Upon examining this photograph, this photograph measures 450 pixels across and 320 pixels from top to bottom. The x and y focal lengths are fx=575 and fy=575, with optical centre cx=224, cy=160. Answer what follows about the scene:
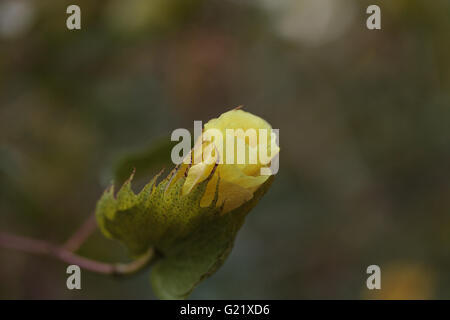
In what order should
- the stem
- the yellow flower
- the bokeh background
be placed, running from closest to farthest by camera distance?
the yellow flower, the stem, the bokeh background

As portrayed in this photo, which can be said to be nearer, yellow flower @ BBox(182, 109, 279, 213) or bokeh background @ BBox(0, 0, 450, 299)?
yellow flower @ BBox(182, 109, 279, 213)

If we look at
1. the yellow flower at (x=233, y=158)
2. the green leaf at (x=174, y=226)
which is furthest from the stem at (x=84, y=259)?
the yellow flower at (x=233, y=158)

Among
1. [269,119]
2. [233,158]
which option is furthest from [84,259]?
[269,119]

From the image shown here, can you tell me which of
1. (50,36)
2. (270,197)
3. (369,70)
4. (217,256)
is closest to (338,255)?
(270,197)

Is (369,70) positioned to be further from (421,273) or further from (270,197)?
(421,273)

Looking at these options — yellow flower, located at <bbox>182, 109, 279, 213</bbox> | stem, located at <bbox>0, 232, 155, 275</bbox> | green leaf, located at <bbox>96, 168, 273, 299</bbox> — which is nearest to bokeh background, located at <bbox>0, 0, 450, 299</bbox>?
stem, located at <bbox>0, 232, 155, 275</bbox>

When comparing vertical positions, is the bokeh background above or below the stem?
above

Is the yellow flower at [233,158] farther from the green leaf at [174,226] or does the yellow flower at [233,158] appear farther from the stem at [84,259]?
the stem at [84,259]

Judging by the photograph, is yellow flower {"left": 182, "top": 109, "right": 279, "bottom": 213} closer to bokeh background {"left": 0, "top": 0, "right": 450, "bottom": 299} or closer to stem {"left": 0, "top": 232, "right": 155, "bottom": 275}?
stem {"left": 0, "top": 232, "right": 155, "bottom": 275}
